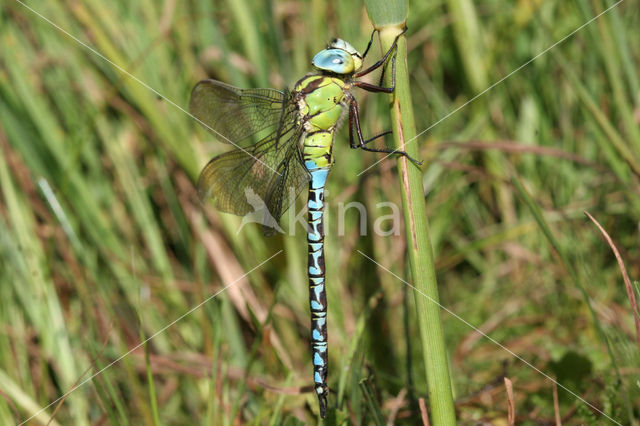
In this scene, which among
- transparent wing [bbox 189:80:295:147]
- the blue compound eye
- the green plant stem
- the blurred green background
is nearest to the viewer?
the green plant stem

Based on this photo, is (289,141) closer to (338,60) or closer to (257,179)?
(257,179)

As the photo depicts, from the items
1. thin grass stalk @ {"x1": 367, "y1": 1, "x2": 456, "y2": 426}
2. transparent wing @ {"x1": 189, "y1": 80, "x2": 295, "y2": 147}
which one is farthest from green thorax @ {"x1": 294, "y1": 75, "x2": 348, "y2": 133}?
thin grass stalk @ {"x1": 367, "y1": 1, "x2": 456, "y2": 426}

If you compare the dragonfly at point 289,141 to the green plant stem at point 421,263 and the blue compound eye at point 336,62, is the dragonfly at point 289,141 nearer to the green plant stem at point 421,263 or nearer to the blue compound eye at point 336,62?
the blue compound eye at point 336,62

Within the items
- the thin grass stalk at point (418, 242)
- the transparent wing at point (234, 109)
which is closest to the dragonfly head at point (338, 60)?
the transparent wing at point (234, 109)

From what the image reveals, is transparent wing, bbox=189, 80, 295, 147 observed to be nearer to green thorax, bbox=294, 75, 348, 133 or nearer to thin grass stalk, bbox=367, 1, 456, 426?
Answer: green thorax, bbox=294, 75, 348, 133

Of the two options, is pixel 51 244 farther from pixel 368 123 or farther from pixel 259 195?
pixel 368 123

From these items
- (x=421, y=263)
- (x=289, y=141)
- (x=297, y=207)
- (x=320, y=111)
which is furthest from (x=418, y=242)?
(x=297, y=207)

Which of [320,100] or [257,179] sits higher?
[320,100]

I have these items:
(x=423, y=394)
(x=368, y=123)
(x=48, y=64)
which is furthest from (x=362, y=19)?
(x=423, y=394)
